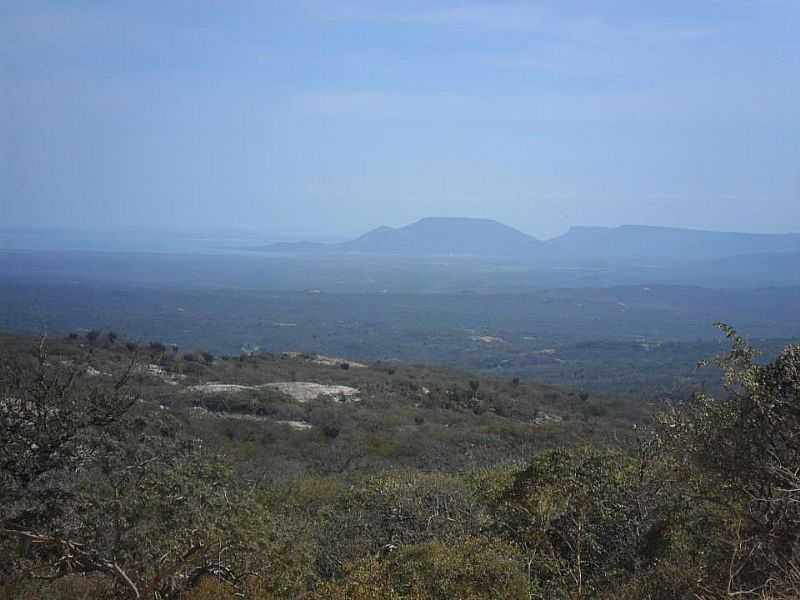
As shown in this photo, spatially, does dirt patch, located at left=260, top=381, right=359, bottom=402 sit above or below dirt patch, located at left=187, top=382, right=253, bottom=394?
below

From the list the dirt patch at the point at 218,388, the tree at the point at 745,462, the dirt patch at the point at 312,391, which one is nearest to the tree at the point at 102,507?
the tree at the point at 745,462

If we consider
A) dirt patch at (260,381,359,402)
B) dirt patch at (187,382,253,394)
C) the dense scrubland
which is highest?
the dense scrubland

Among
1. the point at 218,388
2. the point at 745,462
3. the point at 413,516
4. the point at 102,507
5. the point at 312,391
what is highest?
the point at 745,462

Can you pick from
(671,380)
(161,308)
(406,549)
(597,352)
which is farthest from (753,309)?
(406,549)

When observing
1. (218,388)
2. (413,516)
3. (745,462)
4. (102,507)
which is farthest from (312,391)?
(745,462)

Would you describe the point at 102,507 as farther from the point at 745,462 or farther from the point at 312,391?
the point at 312,391

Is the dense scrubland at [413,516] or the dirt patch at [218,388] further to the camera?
the dirt patch at [218,388]

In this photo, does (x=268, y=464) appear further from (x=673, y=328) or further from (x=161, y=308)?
(x=673, y=328)

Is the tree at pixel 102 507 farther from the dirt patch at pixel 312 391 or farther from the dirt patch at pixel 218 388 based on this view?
the dirt patch at pixel 312 391

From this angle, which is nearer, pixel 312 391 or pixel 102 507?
pixel 102 507

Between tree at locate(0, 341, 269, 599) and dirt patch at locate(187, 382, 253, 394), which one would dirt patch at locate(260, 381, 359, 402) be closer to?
dirt patch at locate(187, 382, 253, 394)

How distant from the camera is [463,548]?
8.03 m

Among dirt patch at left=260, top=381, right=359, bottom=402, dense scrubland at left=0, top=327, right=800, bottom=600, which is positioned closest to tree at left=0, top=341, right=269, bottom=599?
dense scrubland at left=0, top=327, right=800, bottom=600

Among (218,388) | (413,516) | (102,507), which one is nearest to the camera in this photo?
(102,507)
